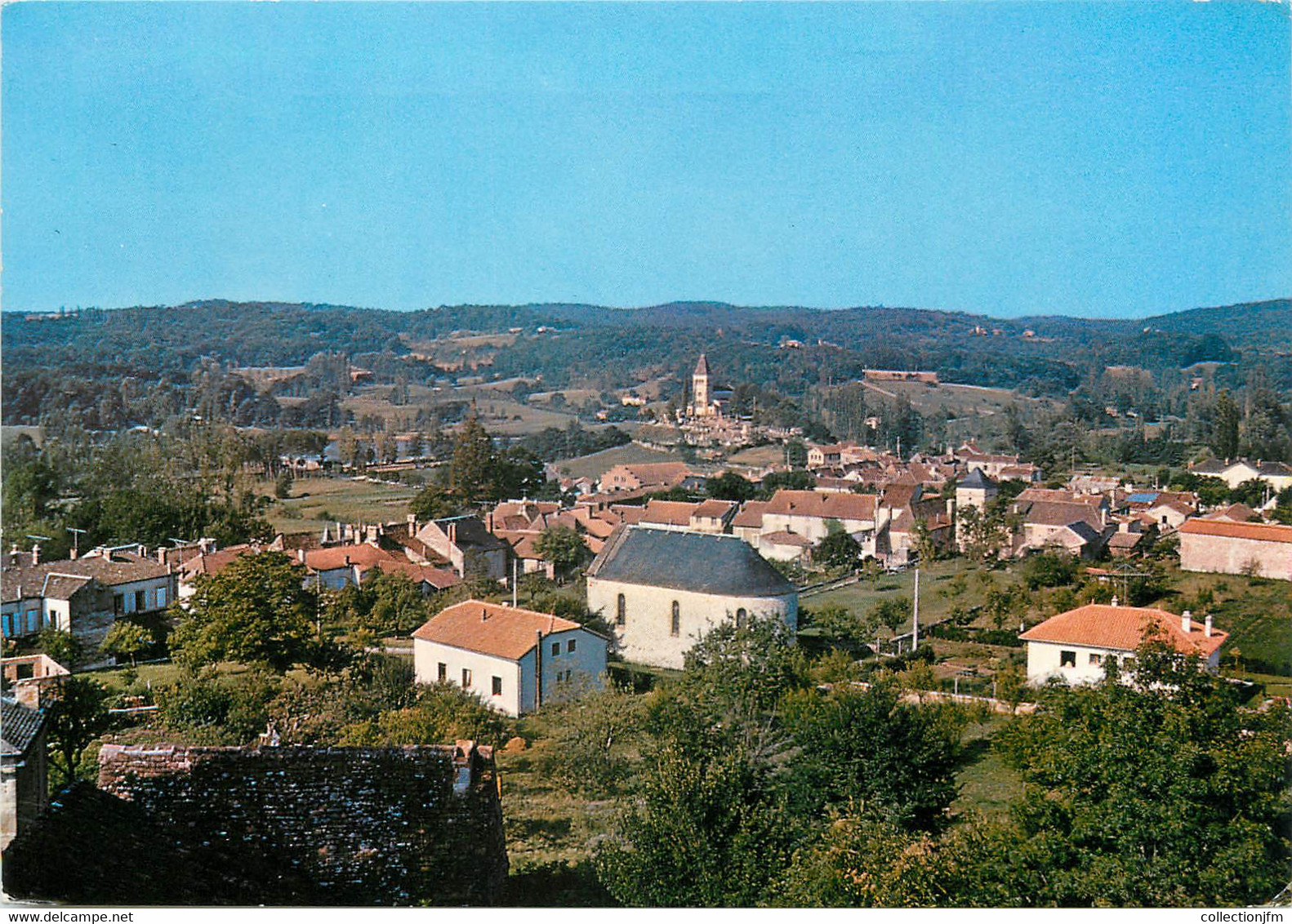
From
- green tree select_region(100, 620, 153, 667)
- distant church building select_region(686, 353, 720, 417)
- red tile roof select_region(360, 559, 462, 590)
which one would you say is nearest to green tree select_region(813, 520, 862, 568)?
distant church building select_region(686, 353, 720, 417)

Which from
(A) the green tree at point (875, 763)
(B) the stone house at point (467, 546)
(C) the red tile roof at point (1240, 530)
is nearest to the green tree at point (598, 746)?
(A) the green tree at point (875, 763)

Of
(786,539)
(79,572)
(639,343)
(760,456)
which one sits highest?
(639,343)

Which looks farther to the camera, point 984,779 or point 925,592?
point 925,592

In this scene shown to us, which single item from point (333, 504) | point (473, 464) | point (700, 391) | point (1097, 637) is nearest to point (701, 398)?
point (700, 391)

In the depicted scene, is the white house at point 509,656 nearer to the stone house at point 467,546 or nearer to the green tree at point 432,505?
the stone house at point 467,546

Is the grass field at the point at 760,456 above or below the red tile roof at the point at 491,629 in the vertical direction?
above

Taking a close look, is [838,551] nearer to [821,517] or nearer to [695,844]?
[821,517]
